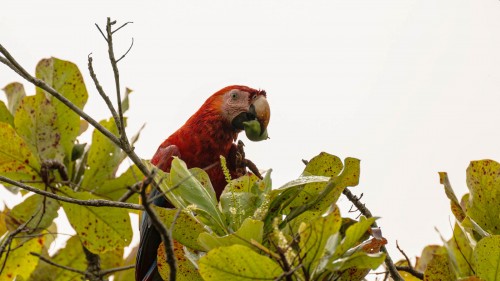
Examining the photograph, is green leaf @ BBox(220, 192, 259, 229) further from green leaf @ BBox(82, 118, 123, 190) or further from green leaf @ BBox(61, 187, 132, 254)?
green leaf @ BBox(82, 118, 123, 190)

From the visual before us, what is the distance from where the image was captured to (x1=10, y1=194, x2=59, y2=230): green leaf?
2.96m

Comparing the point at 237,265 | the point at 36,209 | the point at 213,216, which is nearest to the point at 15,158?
the point at 36,209

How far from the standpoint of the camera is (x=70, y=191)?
2705 mm

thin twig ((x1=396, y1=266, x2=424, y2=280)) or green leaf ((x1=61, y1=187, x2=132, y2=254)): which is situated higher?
green leaf ((x1=61, y1=187, x2=132, y2=254))

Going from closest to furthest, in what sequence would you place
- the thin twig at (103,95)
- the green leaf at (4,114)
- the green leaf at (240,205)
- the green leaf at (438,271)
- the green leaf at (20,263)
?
1. the thin twig at (103,95)
2. the green leaf at (240,205)
3. the green leaf at (438,271)
4. the green leaf at (20,263)
5. the green leaf at (4,114)

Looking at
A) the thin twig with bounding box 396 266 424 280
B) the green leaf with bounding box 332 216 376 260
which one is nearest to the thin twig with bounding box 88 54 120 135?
the green leaf with bounding box 332 216 376 260

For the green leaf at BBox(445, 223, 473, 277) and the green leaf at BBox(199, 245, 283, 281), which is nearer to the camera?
the green leaf at BBox(199, 245, 283, 281)

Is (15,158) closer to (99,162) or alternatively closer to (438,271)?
(99,162)

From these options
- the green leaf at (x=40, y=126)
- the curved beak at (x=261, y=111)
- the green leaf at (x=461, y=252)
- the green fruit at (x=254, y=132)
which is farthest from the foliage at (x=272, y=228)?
the curved beak at (x=261, y=111)

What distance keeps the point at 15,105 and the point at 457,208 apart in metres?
2.06

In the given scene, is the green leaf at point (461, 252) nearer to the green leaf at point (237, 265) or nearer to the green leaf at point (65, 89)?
the green leaf at point (237, 265)

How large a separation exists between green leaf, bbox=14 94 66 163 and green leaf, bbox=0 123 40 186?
0.08 metres

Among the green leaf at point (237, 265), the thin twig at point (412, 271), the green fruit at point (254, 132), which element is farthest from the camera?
the green fruit at point (254, 132)

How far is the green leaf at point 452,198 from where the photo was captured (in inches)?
82.2
